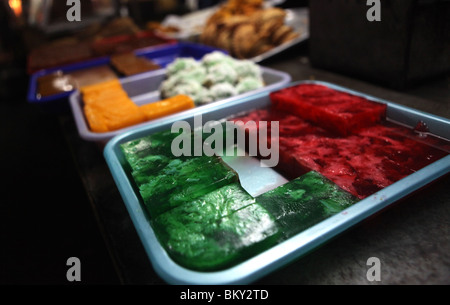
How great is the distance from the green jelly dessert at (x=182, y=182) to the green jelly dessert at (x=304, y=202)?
0.16m

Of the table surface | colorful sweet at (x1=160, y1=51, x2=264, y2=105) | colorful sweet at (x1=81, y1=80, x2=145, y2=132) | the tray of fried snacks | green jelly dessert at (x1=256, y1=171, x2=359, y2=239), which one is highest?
the tray of fried snacks

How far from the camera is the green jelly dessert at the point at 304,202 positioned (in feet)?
2.79

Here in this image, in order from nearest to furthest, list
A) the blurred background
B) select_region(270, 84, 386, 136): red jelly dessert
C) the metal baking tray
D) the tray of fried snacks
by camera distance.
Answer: the metal baking tray → select_region(270, 84, 386, 136): red jelly dessert → the blurred background → the tray of fried snacks

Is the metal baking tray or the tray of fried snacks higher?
the tray of fried snacks

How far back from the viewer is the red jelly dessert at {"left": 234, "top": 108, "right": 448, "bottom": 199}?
105 centimetres

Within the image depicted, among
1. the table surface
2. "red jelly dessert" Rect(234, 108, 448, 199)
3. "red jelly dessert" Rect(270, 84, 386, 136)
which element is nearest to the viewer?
the table surface

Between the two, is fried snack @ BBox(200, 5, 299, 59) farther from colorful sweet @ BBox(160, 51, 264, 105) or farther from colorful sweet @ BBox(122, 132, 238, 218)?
colorful sweet @ BBox(122, 132, 238, 218)

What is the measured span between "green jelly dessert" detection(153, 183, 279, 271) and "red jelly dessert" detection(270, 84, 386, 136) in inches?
24.3

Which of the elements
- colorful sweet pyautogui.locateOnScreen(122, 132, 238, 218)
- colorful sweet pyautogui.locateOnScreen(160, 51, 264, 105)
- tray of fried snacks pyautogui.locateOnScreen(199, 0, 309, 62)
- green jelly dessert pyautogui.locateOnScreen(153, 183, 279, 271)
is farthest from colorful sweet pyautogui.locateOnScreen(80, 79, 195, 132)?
tray of fried snacks pyautogui.locateOnScreen(199, 0, 309, 62)

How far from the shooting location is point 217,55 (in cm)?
224

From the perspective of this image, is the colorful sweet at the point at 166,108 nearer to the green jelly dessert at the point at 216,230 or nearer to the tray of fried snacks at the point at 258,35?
the green jelly dessert at the point at 216,230

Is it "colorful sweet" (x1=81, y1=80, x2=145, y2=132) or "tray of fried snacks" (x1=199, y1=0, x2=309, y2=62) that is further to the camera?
"tray of fried snacks" (x1=199, y1=0, x2=309, y2=62)
